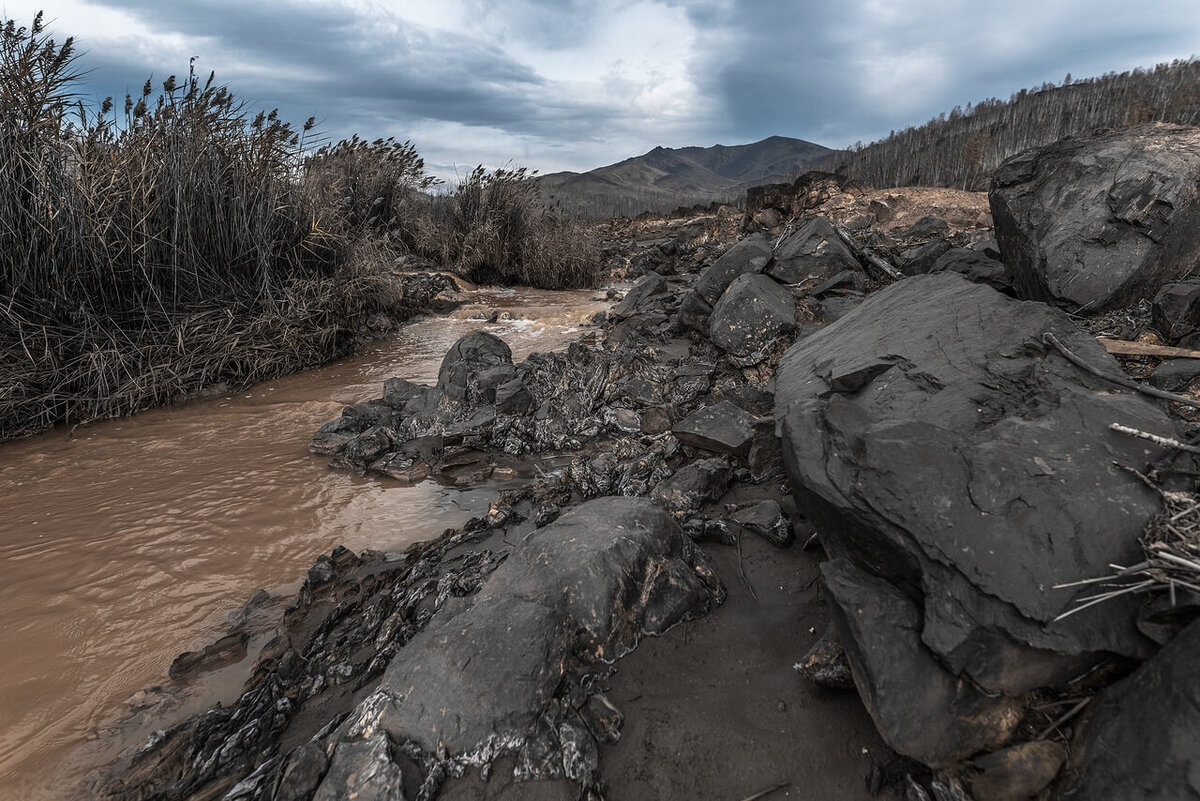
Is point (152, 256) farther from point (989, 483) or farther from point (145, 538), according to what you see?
point (989, 483)

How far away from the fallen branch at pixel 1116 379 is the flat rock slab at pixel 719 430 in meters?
1.42

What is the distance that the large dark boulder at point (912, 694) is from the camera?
1.36 metres

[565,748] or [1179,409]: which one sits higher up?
[1179,409]

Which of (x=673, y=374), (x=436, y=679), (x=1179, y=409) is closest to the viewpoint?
(x=436, y=679)

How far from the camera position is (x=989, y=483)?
160 centimetres

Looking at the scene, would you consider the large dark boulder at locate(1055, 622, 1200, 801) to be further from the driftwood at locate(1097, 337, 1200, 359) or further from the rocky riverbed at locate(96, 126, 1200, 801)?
the driftwood at locate(1097, 337, 1200, 359)

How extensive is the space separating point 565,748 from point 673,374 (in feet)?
11.3

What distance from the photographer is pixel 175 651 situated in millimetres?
2502

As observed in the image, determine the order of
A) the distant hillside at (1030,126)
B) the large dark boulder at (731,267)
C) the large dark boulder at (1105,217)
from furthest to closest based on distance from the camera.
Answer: the distant hillside at (1030,126)
the large dark boulder at (731,267)
the large dark boulder at (1105,217)

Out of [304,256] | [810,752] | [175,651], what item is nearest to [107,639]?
[175,651]

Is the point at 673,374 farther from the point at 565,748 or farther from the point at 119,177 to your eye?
the point at 119,177

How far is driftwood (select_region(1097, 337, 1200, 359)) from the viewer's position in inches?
99.7

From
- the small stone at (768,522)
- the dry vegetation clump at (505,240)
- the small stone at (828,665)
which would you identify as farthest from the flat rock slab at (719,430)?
the dry vegetation clump at (505,240)

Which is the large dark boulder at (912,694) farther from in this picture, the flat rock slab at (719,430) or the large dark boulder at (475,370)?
the large dark boulder at (475,370)
